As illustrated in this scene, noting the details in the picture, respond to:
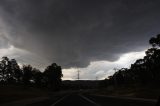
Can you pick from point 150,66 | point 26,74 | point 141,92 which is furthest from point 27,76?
point 141,92

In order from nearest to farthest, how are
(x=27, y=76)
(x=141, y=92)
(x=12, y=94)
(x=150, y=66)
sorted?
1. (x=141, y=92)
2. (x=12, y=94)
3. (x=150, y=66)
4. (x=27, y=76)

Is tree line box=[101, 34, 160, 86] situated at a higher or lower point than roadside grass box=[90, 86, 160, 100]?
higher

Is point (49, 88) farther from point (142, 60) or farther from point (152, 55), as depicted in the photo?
point (152, 55)

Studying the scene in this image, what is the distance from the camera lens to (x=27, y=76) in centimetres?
18438

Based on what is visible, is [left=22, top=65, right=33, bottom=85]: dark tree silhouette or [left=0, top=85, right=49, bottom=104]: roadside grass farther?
[left=22, top=65, right=33, bottom=85]: dark tree silhouette

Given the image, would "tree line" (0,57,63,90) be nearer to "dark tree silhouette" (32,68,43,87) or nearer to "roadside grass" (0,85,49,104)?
"dark tree silhouette" (32,68,43,87)

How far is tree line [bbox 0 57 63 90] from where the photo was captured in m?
178

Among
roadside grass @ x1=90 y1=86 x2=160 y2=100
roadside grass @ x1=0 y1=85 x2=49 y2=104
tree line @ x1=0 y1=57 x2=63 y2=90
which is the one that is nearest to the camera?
roadside grass @ x1=0 y1=85 x2=49 y2=104

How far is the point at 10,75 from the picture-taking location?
180875 mm

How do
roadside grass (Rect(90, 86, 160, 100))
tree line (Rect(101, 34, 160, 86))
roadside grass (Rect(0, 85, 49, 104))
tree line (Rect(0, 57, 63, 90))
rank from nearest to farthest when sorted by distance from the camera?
roadside grass (Rect(0, 85, 49, 104)), roadside grass (Rect(90, 86, 160, 100)), tree line (Rect(101, 34, 160, 86)), tree line (Rect(0, 57, 63, 90))

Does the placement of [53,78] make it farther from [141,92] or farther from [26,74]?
[141,92]

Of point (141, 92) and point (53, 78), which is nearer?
point (141, 92)

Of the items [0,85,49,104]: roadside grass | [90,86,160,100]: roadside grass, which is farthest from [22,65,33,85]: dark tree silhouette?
[90,86,160,100]: roadside grass

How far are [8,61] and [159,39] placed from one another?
97.4m
